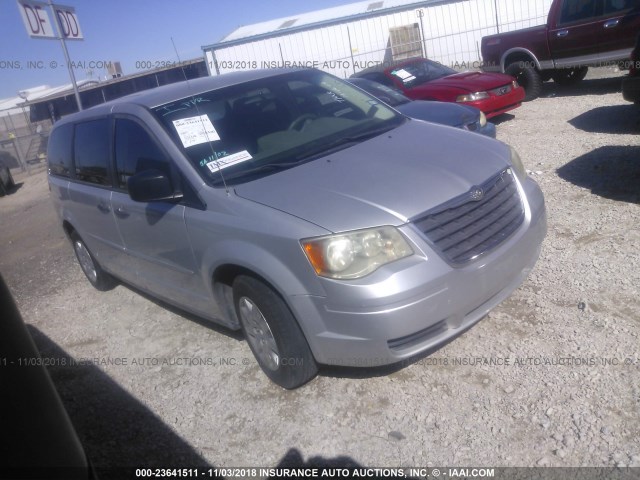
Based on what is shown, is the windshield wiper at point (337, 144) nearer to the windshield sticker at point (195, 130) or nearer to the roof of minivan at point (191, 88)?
the windshield sticker at point (195, 130)

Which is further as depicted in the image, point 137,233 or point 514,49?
point 514,49

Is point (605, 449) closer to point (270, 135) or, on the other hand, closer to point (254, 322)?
point (254, 322)

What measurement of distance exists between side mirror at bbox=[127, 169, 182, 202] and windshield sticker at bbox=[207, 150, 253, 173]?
11.6 inches

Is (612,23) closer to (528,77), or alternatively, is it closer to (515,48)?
(528,77)

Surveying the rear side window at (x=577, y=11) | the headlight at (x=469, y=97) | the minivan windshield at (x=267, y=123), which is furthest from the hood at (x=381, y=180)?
the rear side window at (x=577, y=11)

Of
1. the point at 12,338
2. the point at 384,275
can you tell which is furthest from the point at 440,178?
the point at 12,338

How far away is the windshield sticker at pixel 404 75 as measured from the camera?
9.89 metres

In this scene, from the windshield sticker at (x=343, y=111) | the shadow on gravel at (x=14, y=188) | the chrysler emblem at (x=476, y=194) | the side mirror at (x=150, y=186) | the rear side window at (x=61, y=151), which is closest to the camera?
the chrysler emblem at (x=476, y=194)

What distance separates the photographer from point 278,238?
9.54 ft

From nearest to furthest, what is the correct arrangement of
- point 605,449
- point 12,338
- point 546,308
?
point 12,338
point 605,449
point 546,308

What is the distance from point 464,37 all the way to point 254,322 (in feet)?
70.7

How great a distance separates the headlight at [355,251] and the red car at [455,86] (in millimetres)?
6739

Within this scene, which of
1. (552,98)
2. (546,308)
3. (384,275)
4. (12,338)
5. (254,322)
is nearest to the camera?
(12,338)

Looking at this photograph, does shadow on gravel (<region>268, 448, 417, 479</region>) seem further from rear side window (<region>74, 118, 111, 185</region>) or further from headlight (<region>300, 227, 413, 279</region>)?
rear side window (<region>74, 118, 111, 185</region>)
